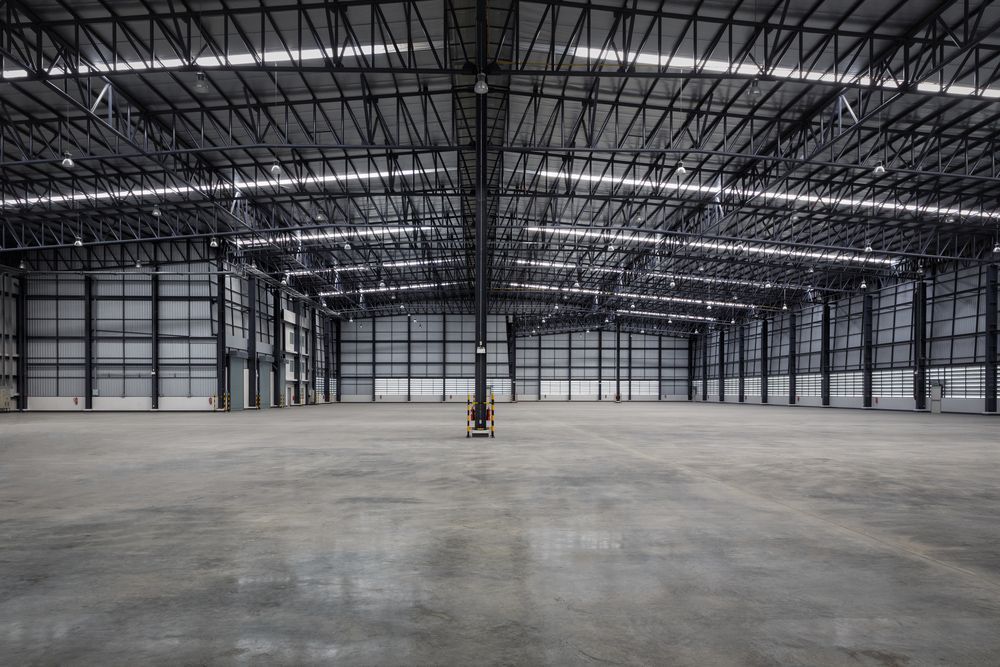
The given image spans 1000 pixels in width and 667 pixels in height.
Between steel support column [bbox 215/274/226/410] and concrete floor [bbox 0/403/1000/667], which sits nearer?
concrete floor [bbox 0/403/1000/667]

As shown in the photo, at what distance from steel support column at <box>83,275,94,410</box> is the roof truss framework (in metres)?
6.12

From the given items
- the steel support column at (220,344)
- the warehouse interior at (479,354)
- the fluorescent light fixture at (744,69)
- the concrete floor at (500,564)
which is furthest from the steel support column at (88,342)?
the fluorescent light fixture at (744,69)

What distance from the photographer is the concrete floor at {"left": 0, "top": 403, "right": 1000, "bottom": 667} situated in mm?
4820

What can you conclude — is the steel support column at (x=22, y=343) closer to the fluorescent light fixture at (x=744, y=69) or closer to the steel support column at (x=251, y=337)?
the steel support column at (x=251, y=337)

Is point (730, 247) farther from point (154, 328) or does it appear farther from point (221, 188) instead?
point (154, 328)

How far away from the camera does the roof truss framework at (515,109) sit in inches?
720

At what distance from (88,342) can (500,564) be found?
47.6 metres

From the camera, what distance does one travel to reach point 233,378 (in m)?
46.8

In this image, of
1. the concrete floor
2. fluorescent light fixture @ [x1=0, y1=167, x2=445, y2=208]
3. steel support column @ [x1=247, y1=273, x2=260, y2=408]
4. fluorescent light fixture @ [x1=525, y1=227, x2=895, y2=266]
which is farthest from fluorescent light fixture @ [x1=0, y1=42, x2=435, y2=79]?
steel support column @ [x1=247, y1=273, x2=260, y2=408]

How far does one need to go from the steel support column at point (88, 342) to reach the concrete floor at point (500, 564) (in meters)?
34.8

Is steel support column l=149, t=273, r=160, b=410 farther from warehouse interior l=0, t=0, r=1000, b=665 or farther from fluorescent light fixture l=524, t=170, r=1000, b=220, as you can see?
fluorescent light fixture l=524, t=170, r=1000, b=220

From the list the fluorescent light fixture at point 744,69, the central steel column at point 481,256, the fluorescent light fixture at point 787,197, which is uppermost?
the fluorescent light fixture at point 744,69

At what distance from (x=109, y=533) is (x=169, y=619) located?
153 inches

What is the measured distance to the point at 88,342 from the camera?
4494cm
